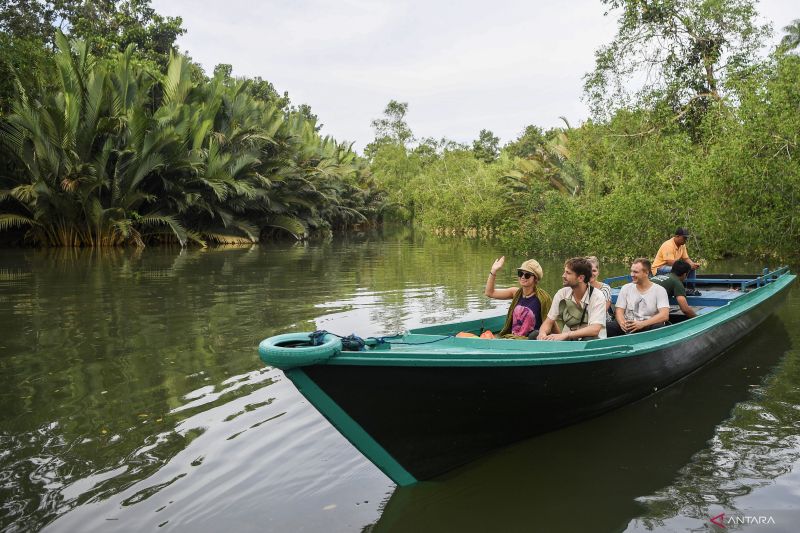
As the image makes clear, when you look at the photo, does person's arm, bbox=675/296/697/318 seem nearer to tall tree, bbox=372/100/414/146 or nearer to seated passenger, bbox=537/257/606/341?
seated passenger, bbox=537/257/606/341

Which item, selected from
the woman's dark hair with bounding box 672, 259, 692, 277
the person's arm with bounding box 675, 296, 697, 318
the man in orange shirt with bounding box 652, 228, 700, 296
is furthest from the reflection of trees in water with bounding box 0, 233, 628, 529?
the person's arm with bounding box 675, 296, 697, 318

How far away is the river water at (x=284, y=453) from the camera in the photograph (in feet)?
13.0

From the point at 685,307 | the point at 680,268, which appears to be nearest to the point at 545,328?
the point at 685,307

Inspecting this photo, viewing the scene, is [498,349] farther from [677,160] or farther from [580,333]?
[677,160]

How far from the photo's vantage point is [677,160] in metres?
16.2

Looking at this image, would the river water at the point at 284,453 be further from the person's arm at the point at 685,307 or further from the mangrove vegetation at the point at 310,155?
the mangrove vegetation at the point at 310,155

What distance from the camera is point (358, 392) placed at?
13.1 feet

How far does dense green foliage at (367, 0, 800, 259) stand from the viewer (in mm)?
14250

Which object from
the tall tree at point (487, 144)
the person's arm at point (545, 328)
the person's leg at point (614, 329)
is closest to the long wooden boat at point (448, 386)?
the person's arm at point (545, 328)

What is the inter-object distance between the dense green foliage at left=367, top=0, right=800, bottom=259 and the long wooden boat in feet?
34.0

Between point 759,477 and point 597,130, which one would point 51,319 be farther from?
point 597,130

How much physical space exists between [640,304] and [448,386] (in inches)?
138

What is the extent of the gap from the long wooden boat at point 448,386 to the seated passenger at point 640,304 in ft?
2.88

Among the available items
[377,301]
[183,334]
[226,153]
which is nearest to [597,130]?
[226,153]
